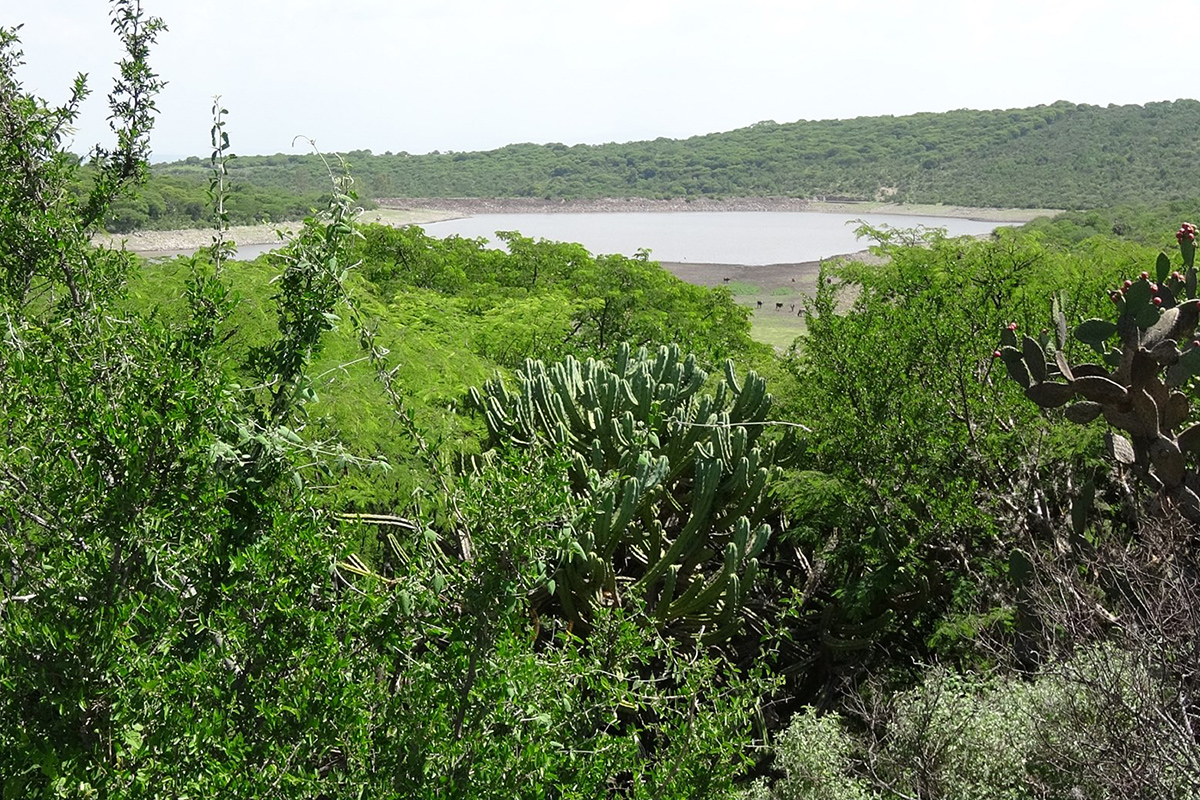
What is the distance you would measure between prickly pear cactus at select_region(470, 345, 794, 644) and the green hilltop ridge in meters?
86.5

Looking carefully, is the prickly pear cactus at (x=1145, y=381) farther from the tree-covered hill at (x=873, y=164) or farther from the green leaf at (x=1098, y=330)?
the tree-covered hill at (x=873, y=164)

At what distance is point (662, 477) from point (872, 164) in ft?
453

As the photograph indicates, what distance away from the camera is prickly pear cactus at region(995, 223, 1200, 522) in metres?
7.07

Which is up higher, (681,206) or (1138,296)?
(681,206)

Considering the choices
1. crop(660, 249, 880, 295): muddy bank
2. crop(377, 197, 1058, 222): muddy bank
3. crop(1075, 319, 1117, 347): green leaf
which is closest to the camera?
crop(1075, 319, 1117, 347): green leaf

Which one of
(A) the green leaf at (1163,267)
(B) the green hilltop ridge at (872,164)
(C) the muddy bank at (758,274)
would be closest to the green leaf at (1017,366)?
(A) the green leaf at (1163,267)

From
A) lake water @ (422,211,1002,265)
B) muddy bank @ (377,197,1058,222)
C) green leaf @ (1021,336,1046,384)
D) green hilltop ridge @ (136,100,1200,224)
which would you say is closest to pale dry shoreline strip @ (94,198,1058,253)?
muddy bank @ (377,197,1058,222)

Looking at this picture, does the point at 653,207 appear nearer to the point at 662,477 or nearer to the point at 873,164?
the point at 873,164

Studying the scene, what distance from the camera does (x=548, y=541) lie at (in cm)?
316

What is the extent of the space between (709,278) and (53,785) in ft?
150

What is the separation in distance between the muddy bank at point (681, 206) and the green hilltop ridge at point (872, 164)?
4.11 metres

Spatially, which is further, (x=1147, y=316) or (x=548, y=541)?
(x=1147, y=316)

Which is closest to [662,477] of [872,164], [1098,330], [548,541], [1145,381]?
[1098,330]

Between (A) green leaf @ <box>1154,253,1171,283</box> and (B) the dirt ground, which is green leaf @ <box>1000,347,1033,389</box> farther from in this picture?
(B) the dirt ground
